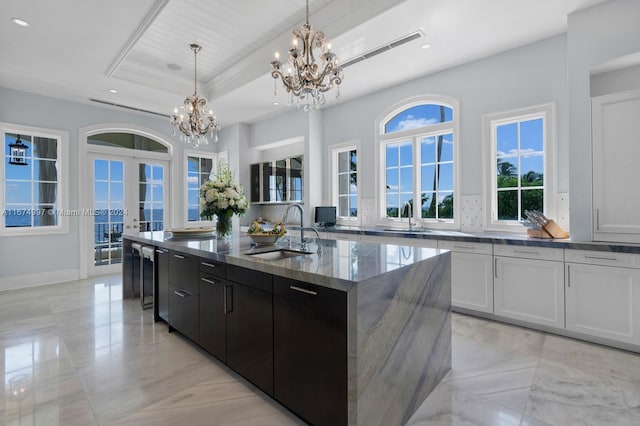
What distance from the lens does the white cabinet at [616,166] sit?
281 cm

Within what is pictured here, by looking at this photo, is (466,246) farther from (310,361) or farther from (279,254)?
(310,361)

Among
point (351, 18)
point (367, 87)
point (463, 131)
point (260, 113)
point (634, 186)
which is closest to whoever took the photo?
point (634, 186)

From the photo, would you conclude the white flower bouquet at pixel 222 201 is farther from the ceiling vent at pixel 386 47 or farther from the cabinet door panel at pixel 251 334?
the ceiling vent at pixel 386 47

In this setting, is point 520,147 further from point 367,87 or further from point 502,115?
point 367,87

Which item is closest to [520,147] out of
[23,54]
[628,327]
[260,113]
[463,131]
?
[463,131]

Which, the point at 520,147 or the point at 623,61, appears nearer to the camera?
the point at 623,61

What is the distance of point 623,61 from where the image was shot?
2941 millimetres

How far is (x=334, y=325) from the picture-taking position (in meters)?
1.57

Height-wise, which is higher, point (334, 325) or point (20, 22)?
point (20, 22)

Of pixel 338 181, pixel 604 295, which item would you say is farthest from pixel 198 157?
pixel 604 295

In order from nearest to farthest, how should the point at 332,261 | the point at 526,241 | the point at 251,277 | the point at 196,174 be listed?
the point at 332,261
the point at 251,277
the point at 526,241
the point at 196,174

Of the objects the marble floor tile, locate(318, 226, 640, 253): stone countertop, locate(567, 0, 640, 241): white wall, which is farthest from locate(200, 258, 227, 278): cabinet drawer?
locate(567, 0, 640, 241): white wall

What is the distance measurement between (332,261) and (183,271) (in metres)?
1.67

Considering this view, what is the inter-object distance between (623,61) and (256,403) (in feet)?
13.8
